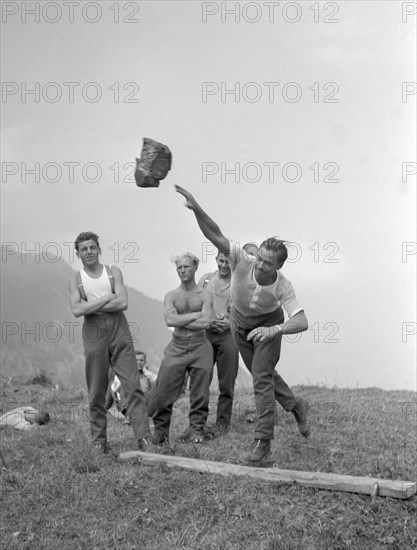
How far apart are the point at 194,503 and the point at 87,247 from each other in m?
3.22

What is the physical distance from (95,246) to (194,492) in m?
3.09

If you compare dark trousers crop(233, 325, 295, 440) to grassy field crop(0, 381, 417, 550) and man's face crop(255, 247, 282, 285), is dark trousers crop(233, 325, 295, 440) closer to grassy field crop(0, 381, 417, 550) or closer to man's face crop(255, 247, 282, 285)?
grassy field crop(0, 381, 417, 550)

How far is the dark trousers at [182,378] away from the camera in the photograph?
880 centimetres

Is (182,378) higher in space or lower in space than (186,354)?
lower

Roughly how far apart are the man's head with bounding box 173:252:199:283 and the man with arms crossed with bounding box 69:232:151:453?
2.56 ft

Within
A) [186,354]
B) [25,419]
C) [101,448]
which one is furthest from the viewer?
[25,419]

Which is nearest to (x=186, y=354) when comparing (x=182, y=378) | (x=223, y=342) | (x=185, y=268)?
(x=182, y=378)

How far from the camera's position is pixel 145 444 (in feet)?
26.4

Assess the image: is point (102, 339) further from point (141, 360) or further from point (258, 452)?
point (141, 360)

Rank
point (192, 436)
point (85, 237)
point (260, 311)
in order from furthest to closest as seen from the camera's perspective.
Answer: point (192, 436), point (85, 237), point (260, 311)

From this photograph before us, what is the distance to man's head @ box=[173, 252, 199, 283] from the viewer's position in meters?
8.62

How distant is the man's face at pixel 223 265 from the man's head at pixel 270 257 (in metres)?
2.25

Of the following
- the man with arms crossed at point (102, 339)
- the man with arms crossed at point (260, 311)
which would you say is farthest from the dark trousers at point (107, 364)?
the man with arms crossed at point (260, 311)

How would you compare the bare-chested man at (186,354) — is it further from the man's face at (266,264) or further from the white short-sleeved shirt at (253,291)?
the man's face at (266,264)
